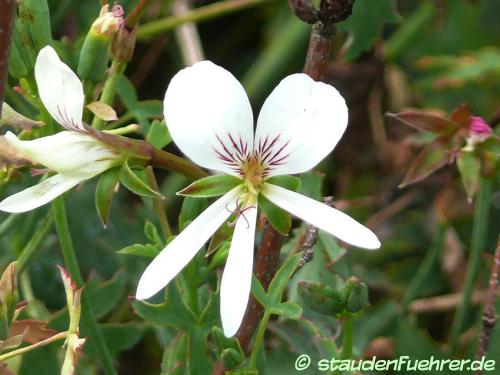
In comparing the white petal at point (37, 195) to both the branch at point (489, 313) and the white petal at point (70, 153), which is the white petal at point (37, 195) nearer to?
the white petal at point (70, 153)

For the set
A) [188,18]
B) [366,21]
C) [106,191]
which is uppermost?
[188,18]

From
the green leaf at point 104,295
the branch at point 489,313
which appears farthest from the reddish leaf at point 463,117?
the green leaf at point 104,295

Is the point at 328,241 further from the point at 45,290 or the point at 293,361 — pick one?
the point at 45,290

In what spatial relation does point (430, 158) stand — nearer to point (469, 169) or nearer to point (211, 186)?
point (469, 169)

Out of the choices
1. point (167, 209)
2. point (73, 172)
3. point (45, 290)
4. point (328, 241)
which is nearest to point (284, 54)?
point (167, 209)

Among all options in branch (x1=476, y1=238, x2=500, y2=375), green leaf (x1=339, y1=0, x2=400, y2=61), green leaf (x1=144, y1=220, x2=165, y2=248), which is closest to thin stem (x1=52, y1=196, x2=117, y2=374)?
green leaf (x1=144, y1=220, x2=165, y2=248)

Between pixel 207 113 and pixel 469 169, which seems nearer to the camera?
pixel 207 113

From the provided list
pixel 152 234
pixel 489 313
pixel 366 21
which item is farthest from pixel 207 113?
pixel 366 21
